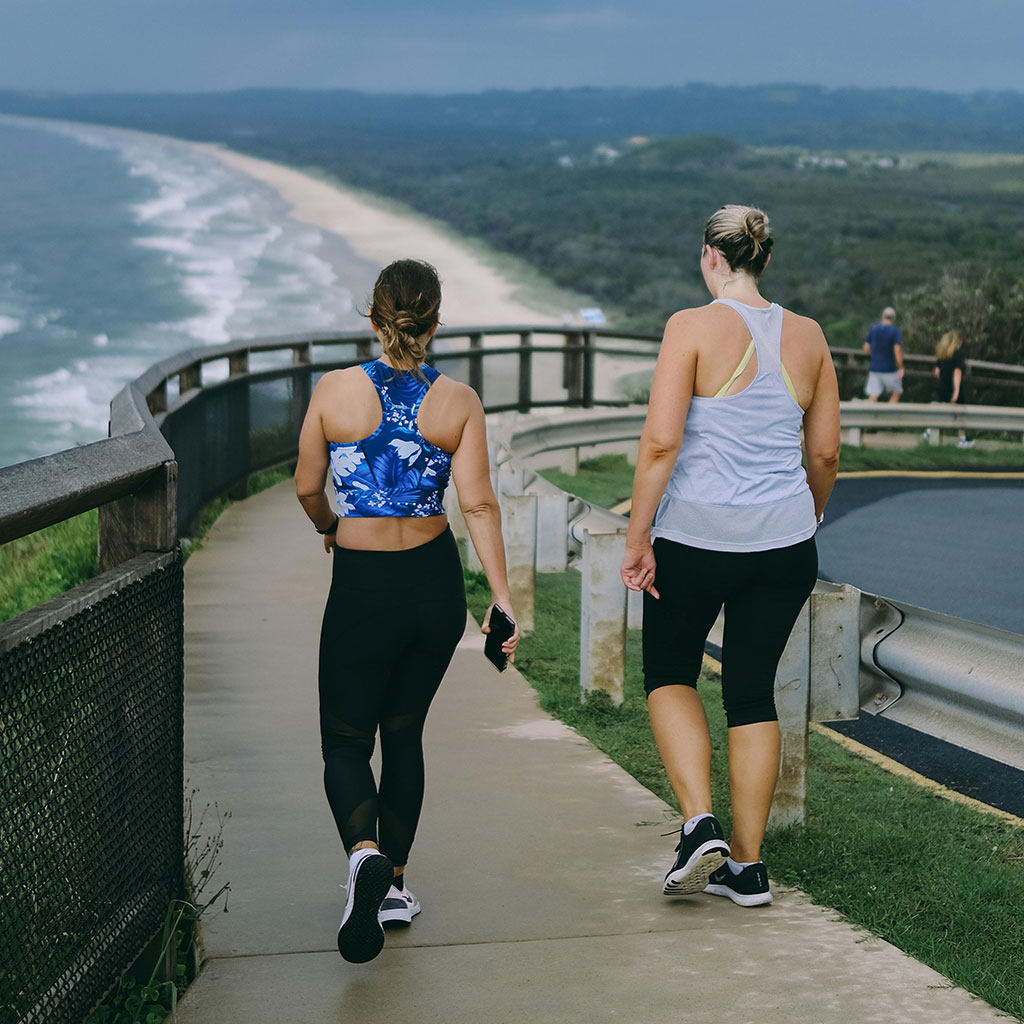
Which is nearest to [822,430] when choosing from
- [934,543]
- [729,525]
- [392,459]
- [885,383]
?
[729,525]

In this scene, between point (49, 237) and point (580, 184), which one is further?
point (580, 184)

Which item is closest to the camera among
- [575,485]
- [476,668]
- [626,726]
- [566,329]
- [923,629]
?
[923,629]

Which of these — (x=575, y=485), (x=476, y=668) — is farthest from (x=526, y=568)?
(x=575, y=485)

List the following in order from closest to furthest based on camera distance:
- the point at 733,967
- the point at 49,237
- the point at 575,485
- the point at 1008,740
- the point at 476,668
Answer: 1. the point at 733,967
2. the point at 1008,740
3. the point at 476,668
4. the point at 575,485
5. the point at 49,237

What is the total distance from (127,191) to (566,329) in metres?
106

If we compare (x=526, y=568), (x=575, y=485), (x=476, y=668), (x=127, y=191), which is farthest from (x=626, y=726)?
(x=127, y=191)

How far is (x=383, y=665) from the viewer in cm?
427

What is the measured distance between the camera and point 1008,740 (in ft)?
14.5

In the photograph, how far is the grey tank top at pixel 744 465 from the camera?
449cm

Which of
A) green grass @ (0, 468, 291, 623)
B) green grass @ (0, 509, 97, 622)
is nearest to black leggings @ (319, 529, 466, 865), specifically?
green grass @ (0, 468, 291, 623)

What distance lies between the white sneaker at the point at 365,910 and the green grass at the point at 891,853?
52.5 inches

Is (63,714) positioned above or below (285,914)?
above

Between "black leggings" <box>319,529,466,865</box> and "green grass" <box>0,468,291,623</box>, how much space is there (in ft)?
15.2

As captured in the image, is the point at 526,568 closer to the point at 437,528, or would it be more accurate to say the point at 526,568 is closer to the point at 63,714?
the point at 437,528
